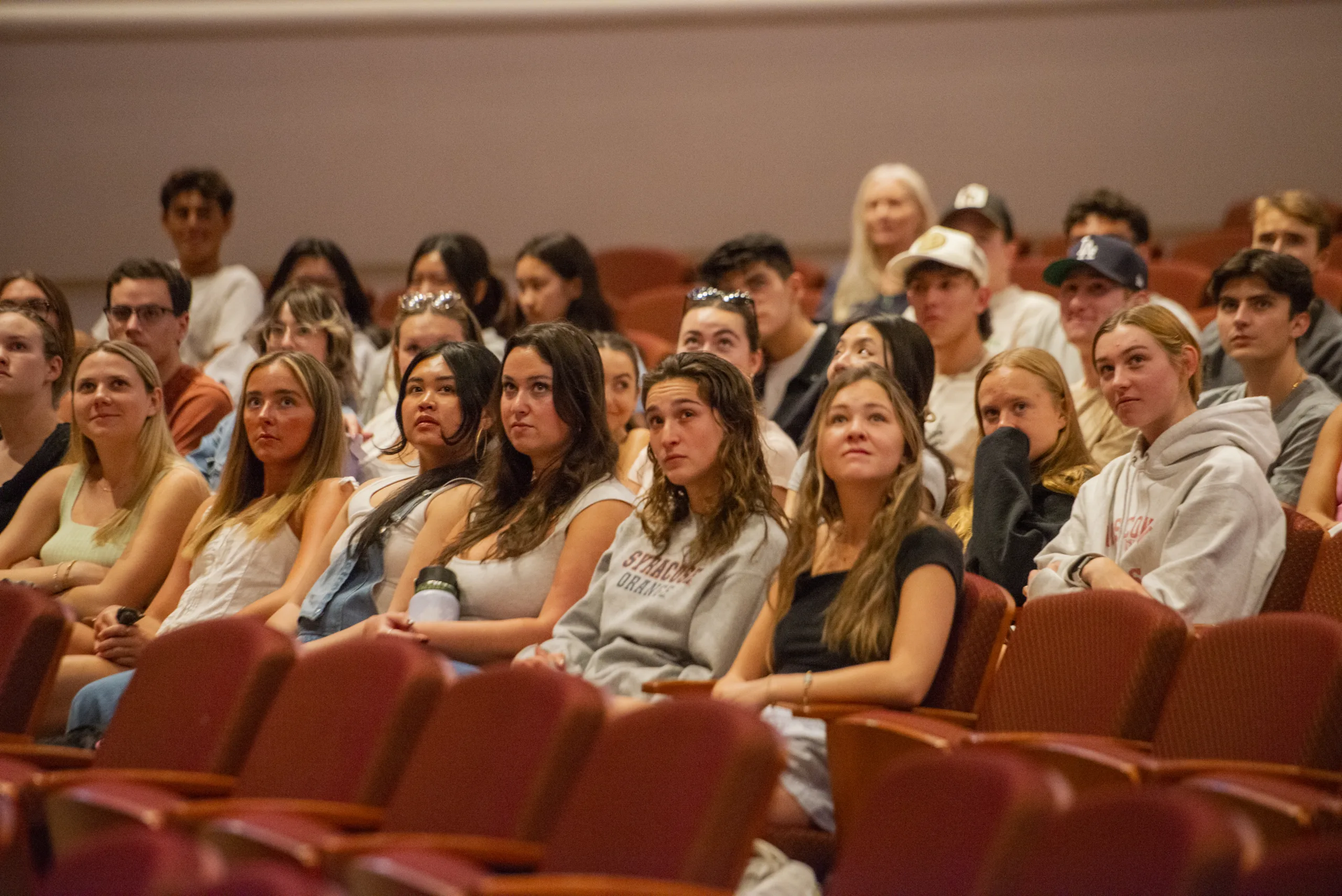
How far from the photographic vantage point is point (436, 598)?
7.78ft

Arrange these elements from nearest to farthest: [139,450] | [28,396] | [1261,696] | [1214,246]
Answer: [1261,696] < [139,450] < [28,396] < [1214,246]

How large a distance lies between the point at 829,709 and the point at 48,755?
3.64ft

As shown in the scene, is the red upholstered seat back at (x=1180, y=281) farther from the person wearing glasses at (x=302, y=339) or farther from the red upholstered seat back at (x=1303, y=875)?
the red upholstered seat back at (x=1303, y=875)

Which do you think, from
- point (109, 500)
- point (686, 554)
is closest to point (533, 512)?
point (686, 554)

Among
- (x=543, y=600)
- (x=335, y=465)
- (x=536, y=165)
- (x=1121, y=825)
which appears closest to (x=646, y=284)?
(x=536, y=165)

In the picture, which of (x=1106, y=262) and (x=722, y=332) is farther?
(x=1106, y=262)

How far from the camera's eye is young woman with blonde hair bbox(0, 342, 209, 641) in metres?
2.90

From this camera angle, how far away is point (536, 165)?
5.62m

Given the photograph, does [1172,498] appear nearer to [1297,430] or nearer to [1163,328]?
[1163,328]

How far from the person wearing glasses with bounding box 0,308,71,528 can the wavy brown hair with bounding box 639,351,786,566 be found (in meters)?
1.57

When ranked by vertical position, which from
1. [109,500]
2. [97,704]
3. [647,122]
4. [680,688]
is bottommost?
[97,704]

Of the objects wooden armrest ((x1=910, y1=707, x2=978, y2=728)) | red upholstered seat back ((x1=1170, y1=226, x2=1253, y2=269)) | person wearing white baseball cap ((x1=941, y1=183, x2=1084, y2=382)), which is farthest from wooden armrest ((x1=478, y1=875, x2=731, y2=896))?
red upholstered seat back ((x1=1170, y1=226, x2=1253, y2=269))

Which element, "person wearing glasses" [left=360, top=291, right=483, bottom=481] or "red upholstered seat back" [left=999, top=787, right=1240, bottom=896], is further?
"person wearing glasses" [left=360, top=291, right=483, bottom=481]

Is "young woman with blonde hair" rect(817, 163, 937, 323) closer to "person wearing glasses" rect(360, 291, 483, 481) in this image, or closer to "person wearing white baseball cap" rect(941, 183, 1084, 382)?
"person wearing white baseball cap" rect(941, 183, 1084, 382)
